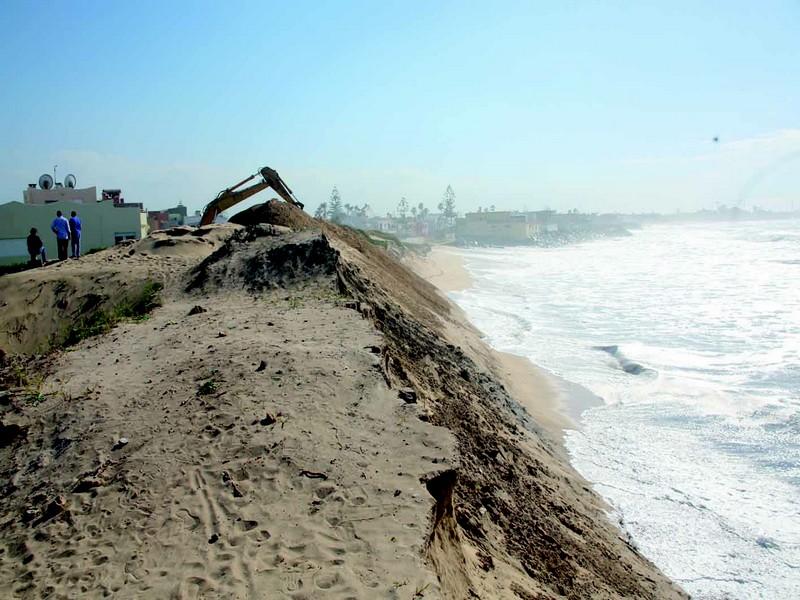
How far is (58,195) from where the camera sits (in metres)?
44.9

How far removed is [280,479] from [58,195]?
4603 centimetres

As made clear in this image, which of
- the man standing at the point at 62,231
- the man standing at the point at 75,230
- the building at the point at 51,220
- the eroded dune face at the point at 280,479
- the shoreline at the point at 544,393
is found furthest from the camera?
the building at the point at 51,220

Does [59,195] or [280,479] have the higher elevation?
[59,195]

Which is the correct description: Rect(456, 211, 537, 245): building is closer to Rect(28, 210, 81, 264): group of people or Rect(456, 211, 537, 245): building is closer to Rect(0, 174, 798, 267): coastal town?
Rect(0, 174, 798, 267): coastal town

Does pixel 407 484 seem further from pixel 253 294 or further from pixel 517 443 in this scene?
pixel 253 294

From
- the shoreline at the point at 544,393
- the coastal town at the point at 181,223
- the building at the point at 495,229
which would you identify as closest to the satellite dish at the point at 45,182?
the coastal town at the point at 181,223

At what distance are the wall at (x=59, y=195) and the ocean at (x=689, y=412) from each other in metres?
26.9

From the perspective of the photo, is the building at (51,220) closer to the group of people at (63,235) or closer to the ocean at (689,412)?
the group of people at (63,235)

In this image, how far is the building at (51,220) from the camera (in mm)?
32469

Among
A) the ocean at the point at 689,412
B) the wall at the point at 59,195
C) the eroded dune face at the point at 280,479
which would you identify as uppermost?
the wall at the point at 59,195

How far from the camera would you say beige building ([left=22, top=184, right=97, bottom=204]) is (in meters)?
44.0

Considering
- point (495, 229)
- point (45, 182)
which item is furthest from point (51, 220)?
point (495, 229)

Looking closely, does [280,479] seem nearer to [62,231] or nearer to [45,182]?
[62,231]

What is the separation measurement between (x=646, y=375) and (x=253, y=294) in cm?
1174
